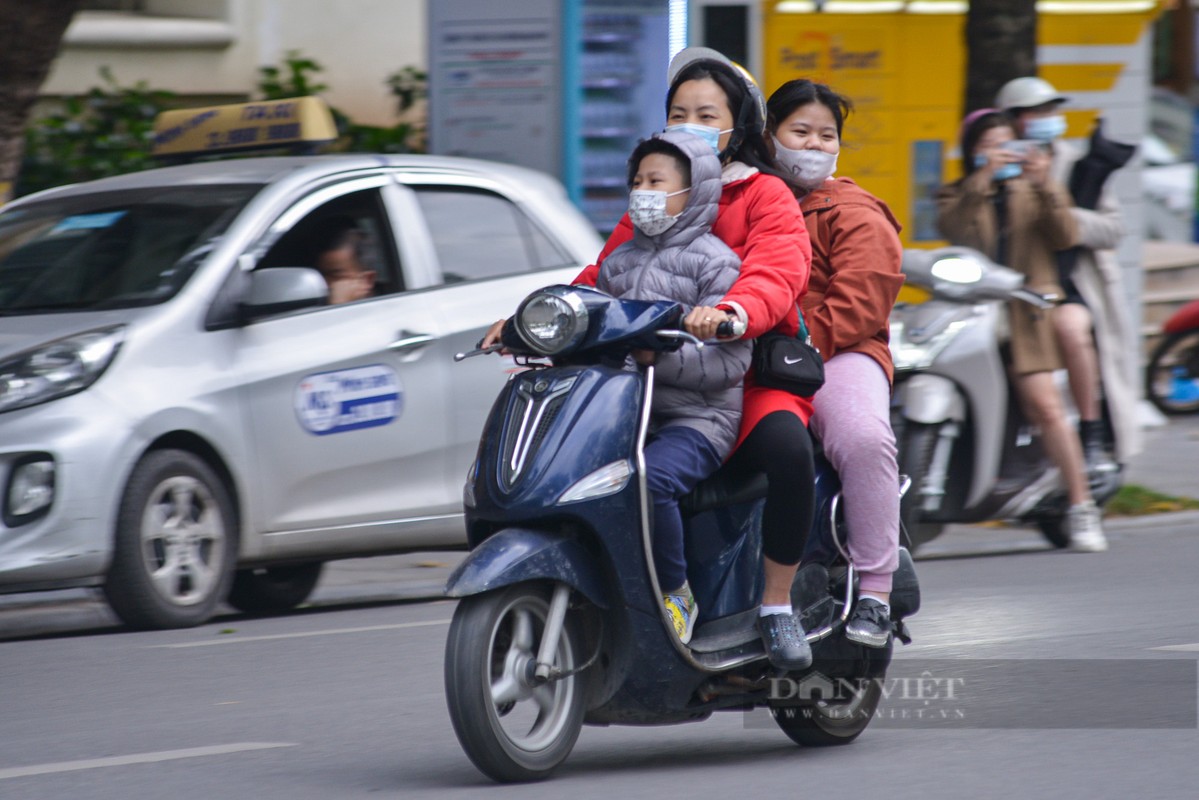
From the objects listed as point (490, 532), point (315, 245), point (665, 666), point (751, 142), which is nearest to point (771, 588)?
point (665, 666)

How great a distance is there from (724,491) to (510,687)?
74 cm

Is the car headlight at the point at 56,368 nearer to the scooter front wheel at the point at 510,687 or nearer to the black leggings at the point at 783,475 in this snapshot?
the scooter front wheel at the point at 510,687

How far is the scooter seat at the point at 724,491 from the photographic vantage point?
189 inches

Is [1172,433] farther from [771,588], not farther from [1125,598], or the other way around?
[771,588]

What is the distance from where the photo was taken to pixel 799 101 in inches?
205

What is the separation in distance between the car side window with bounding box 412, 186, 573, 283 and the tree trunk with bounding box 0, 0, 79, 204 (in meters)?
2.33

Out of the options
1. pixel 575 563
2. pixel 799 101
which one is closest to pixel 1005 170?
pixel 799 101

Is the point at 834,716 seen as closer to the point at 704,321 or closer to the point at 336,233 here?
the point at 704,321

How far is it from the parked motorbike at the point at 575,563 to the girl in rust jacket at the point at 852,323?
1.13ft

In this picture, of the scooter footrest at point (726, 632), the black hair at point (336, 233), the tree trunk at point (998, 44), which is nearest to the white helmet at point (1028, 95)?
the tree trunk at point (998, 44)

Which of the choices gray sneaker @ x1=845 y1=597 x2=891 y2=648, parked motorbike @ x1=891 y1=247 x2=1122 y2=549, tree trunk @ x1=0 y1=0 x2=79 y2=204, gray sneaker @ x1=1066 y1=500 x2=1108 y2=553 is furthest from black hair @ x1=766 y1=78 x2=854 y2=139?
tree trunk @ x1=0 y1=0 x2=79 y2=204

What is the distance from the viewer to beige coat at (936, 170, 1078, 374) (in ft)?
30.1

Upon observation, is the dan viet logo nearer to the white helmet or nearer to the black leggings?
the black leggings

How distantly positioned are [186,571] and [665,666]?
10.1 ft
